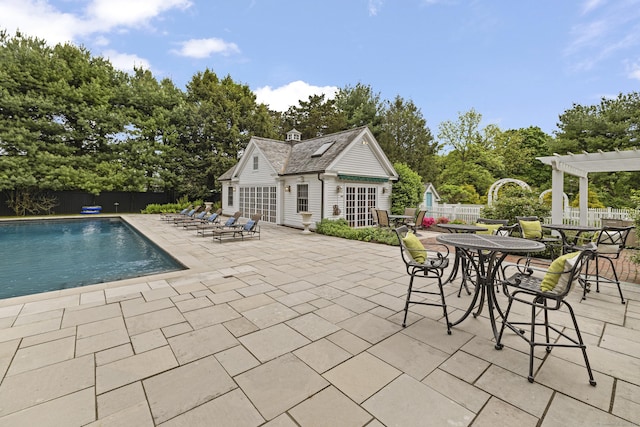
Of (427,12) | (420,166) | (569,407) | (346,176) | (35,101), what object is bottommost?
(569,407)

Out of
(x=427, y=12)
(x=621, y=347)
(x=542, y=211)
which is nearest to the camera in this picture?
(x=621, y=347)

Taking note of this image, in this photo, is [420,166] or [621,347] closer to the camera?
[621,347]

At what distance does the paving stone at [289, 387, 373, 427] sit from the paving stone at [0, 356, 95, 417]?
1.66 m

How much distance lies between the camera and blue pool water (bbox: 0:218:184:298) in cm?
555

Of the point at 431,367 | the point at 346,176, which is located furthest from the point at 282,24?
the point at 431,367

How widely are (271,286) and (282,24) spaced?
11.8 metres

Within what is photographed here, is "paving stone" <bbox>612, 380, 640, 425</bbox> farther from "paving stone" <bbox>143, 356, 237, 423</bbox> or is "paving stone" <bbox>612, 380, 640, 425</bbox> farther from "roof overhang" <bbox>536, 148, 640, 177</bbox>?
"roof overhang" <bbox>536, 148, 640, 177</bbox>

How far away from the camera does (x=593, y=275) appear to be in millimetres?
4977

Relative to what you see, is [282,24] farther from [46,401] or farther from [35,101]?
[35,101]

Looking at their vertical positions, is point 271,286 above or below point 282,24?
below

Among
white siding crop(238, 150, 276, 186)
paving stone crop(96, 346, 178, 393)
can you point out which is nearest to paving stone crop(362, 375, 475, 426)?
paving stone crop(96, 346, 178, 393)

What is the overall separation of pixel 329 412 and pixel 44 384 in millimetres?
2180

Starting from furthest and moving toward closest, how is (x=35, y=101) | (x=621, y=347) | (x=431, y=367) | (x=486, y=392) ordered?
(x=35, y=101) → (x=621, y=347) → (x=431, y=367) → (x=486, y=392)

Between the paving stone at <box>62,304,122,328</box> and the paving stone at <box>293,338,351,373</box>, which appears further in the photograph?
the paving stone at <box>62,304,122,328</box>
